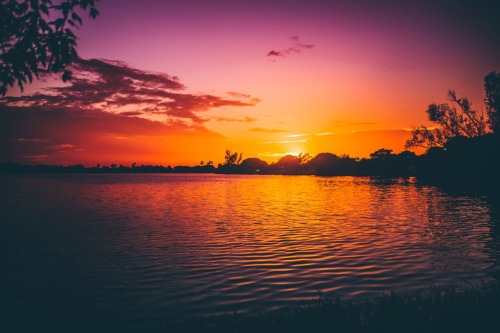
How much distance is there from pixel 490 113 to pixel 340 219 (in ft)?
183

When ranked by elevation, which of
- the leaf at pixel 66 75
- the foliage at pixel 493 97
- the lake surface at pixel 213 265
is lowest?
the lake surface at pixel 213 265

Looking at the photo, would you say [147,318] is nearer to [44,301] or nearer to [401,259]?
[44,301]

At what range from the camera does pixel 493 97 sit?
7144 cm

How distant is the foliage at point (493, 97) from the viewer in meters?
70.4

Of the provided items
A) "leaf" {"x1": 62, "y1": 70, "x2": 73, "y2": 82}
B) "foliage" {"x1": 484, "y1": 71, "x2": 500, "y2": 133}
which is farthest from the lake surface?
"foliage" {"x1": 484, "y1": 71, "x2": 500, "y2": 133}

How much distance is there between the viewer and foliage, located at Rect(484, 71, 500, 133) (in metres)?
70.4

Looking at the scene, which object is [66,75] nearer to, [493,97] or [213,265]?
[213,265]

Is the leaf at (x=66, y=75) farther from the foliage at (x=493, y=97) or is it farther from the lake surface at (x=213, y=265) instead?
the foliage at (x=493, y=97)

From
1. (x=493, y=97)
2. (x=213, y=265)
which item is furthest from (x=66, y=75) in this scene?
(x=493, y=97)

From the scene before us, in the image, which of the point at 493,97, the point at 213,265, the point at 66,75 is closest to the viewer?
the point at 66,75

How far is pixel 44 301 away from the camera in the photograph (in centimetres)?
1473

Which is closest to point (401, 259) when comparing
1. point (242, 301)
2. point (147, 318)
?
point (242, 301)

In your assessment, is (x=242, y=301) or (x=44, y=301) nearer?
(x=242, y=301)

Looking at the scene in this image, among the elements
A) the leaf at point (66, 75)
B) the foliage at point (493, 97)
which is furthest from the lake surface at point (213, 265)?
the foliage at point (493, 97)
